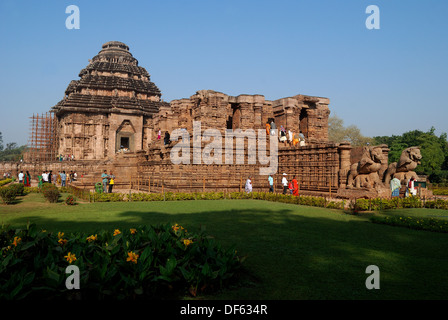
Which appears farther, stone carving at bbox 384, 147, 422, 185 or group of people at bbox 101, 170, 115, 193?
group of people at bbox 101, 170, 115, 193

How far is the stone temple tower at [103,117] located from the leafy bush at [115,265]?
106 ft

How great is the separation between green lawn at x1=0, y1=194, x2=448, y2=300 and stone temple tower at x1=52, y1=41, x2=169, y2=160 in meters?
28.2

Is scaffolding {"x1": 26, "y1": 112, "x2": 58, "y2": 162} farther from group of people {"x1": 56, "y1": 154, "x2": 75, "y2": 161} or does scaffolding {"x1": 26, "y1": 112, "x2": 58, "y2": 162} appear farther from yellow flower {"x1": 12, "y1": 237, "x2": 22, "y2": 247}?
yellow flower {"x1": 12, "y1": 237, "x2": 22, "y2": 247}

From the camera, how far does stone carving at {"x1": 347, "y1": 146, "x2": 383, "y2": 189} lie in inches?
582

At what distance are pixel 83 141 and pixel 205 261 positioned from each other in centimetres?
3710

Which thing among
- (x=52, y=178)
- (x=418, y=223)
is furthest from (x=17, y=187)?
(x=52, y=178)

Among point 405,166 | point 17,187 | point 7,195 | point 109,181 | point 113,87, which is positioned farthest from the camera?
point 113,87

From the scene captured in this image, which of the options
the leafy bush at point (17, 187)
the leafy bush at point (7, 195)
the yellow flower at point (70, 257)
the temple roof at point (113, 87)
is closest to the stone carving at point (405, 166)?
the yellow flower at point (70, 257)

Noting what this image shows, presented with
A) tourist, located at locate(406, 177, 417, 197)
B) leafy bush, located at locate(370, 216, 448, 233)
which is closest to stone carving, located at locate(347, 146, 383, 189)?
tourist, located at locate(406, 177, 417, 197)

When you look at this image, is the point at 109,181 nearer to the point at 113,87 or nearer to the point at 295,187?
the point at 295,187

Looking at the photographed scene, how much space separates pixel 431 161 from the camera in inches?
1555

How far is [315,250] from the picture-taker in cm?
570

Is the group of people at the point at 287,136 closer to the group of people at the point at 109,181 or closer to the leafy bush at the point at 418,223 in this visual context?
the group of people at the point at 109,181

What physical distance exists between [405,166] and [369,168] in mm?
2475
